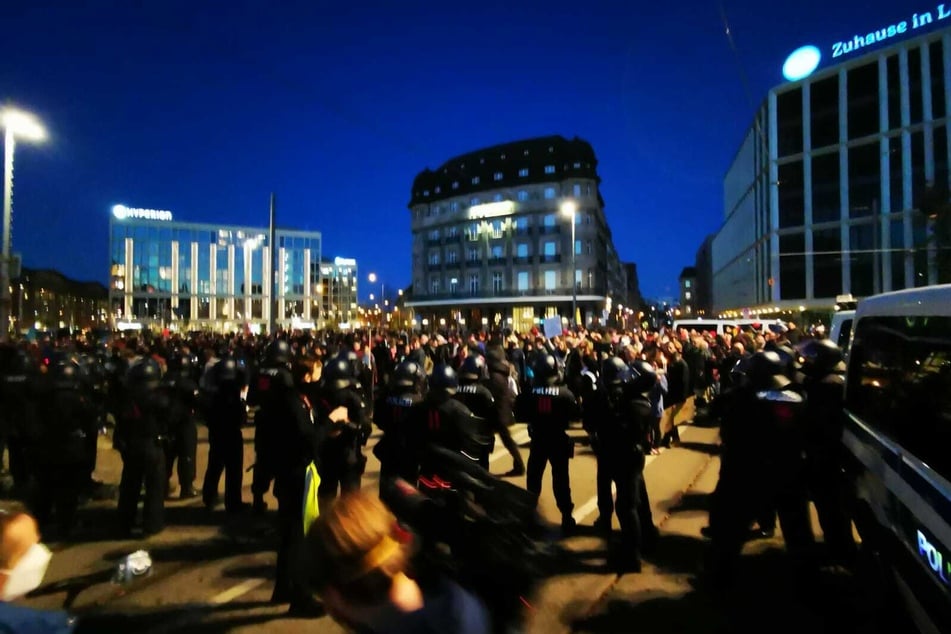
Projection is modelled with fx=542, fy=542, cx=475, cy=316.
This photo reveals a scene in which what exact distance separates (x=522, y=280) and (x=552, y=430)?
57.9 metres

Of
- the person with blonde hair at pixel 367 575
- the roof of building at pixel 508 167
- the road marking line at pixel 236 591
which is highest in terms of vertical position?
the roof of building at pixel 508 167

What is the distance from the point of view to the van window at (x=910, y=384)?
9.03 feet

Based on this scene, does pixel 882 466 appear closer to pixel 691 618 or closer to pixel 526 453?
pixel 691 618

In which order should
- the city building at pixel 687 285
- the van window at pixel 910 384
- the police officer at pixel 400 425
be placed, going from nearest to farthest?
the van window at pixel 910 384 < the police officer at pixel 400 425 < the city building at pixel 687 285

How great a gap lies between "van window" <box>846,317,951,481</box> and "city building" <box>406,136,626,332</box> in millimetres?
52303

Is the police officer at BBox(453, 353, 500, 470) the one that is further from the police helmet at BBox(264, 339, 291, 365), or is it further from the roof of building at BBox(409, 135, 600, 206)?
the roof of building at BBox(409, 135, 600, 206)

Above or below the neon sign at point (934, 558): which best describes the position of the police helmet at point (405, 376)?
above

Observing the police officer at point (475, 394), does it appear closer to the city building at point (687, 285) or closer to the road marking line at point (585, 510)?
the road marking line at point (585, 510)

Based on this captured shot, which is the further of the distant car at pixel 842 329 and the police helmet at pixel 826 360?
the distant car at pixel 842 329

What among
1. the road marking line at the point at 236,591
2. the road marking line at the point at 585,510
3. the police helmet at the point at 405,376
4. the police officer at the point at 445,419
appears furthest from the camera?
the road marking line at the point at 585,510

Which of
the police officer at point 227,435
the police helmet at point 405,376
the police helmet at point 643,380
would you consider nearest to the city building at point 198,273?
the police officer at point 227,435

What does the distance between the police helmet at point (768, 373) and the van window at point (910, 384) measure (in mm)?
565

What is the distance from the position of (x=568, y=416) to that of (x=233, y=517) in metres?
3.89

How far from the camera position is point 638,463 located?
185 inches
